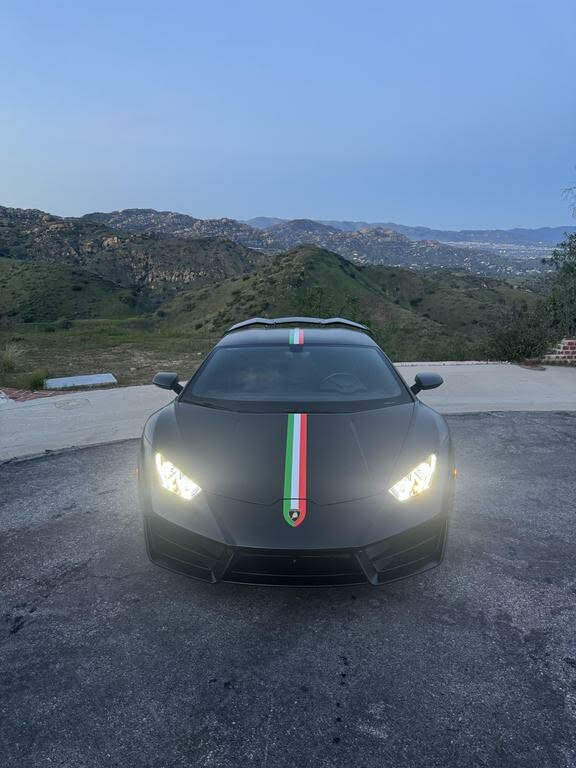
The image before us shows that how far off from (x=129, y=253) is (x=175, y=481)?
78679 millimetres

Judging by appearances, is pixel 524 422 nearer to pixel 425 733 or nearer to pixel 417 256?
pixel 425 733

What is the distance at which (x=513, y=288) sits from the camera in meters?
75.4

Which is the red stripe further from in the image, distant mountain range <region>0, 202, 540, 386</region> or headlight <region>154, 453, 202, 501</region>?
distant mountain range <region>0, 202, 540, 386</region>

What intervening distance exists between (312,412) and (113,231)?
295 feet

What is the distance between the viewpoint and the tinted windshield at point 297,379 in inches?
137

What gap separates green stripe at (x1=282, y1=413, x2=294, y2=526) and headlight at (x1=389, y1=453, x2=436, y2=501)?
0.54 m

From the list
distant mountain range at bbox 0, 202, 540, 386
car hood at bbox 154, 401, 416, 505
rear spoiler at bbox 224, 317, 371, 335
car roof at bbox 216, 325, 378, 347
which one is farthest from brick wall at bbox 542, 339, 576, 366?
car hood at bbox 154, 401, 416, 505

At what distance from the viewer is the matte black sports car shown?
2496mm

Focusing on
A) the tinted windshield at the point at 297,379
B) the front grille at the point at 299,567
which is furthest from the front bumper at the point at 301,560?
the tinted windshield at the point at 297,379

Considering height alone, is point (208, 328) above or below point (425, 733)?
below

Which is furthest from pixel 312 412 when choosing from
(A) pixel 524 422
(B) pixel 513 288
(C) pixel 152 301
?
(B) pixel 513 288

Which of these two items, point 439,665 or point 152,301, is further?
point 152,301

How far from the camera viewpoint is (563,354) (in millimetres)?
10438

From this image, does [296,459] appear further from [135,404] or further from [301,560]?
[135,404]
